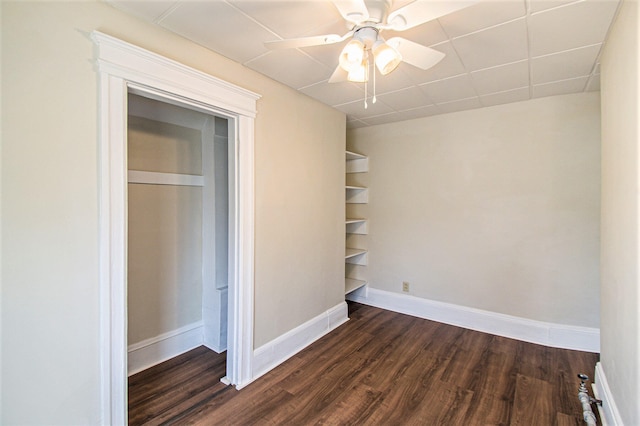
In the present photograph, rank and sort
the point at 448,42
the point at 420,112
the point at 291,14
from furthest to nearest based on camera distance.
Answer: the point at 420,112, the point at 448,42, the point at 291,14

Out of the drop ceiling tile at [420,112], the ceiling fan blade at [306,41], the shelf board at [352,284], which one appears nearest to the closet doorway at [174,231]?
the ceiling fan blade at [306,41]

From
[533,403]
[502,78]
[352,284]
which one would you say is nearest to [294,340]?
[352,284]

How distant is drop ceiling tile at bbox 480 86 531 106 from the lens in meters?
2.60

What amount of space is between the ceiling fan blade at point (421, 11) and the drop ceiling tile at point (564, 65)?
1369 mm

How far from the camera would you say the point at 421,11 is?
117 cm

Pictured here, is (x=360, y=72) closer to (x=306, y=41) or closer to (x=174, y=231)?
(x=306, y=41)

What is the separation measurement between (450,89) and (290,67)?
4.78 ft

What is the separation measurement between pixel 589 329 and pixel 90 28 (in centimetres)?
434

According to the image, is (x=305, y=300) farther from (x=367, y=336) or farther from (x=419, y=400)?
(x=419, y=400)

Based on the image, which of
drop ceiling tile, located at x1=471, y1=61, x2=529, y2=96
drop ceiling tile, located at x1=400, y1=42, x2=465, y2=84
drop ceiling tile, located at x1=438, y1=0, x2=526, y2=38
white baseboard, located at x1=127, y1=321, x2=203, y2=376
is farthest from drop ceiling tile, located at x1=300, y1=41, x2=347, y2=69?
white baseboard, located at x1=127, y1=321, x2=203, y2=376

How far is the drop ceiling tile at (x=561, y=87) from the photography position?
7.80ft

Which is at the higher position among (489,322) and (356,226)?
(356,226)

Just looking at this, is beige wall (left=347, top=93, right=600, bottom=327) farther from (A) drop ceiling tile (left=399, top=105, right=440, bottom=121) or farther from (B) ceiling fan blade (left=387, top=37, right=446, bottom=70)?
(B) ceiling fan blade (left=387, top=37, right=446, bottom=70)

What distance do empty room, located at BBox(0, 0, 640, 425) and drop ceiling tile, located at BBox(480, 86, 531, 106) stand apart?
4 centimetres
